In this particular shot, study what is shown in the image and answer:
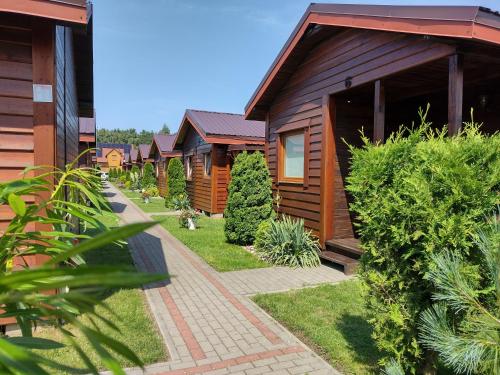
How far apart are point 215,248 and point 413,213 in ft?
20.8

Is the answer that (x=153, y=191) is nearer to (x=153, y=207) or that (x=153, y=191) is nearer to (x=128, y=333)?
(x=153, y=207)

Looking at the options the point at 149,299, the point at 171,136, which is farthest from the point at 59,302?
the point at 171,136

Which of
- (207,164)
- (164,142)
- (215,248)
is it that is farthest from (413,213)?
(164,142)

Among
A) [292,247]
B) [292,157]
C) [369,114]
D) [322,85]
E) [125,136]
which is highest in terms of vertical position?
[125,136]

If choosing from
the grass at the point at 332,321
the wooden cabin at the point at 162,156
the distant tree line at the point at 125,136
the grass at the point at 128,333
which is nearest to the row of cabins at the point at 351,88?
the grass at the point at 332,321

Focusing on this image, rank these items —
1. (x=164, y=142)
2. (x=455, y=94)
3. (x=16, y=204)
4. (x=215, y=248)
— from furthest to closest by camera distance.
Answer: (x=164, y=142) < (x=215, y=248) < (x=455, y=94) < (x=16, y=204)

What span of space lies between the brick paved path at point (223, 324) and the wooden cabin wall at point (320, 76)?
1.91 m

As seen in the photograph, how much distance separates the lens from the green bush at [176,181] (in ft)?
57.7

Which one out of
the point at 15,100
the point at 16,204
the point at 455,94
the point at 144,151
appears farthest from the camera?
the point at 144,151

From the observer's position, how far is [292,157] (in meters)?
8.66

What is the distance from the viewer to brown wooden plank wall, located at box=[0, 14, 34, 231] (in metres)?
3.91

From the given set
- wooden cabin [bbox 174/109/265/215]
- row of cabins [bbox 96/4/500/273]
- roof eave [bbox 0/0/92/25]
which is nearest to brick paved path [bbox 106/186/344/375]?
row of cabins [bbox 96/4/500/273]

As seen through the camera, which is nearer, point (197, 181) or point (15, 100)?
point (15, 100)

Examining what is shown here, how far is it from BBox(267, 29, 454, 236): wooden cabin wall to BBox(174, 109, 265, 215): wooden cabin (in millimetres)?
3617
